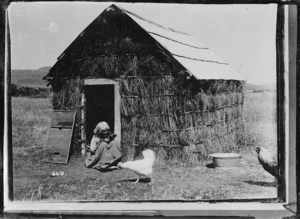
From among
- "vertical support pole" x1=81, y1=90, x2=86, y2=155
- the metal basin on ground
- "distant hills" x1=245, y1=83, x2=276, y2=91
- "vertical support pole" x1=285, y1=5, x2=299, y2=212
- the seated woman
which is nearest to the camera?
"vertical support pole" x1=285, y1=5, x2=299, y2=212

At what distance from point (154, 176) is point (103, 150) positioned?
82 centimetres

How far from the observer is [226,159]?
494cm

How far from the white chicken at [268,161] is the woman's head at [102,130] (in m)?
2.12

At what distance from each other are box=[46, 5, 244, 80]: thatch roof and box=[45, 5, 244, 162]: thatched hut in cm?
1

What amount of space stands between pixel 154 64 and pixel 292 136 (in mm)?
2103

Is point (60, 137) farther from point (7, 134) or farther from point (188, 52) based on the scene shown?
point (188, 52)

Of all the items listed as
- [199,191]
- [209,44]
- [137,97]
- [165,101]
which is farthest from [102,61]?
[199,191]

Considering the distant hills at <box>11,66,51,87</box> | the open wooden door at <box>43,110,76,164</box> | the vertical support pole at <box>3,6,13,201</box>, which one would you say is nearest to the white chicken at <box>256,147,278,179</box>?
the open wooden door at <box>43,110,76,164</box>

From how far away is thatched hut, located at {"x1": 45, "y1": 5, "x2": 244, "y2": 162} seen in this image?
491 cm

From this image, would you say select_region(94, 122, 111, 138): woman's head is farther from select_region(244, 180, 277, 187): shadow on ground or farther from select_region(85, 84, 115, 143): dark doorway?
select_region(244, 180, 277, 187): shadow on ground

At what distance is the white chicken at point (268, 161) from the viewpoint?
482cm

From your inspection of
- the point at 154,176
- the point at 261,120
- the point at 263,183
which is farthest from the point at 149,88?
the point at 263,183

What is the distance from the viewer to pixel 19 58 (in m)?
4.82

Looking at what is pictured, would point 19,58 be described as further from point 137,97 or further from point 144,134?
point 144,134
